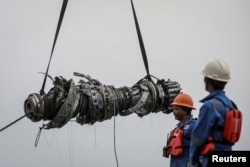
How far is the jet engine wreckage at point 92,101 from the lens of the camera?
139 inches

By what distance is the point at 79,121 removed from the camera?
387cm

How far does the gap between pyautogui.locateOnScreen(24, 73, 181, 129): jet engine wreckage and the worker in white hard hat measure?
148cm

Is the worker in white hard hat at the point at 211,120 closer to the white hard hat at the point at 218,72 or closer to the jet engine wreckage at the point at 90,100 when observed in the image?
the white hard hat at the point at 218,72

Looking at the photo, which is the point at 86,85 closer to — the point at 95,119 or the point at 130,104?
the point at 95,119

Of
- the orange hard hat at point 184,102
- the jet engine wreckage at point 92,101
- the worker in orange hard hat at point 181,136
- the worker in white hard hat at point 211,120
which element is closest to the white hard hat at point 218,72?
the worker in white hard hat at point 211,120

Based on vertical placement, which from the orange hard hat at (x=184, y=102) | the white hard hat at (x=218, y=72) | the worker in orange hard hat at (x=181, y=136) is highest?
the white hard hat at (x=218, y=72)

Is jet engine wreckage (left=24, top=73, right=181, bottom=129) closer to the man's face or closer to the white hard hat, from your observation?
the man's face

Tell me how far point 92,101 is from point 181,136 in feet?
2.94

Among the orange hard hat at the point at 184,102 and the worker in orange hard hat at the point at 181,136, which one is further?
the orange hard hat at the point at 184,102

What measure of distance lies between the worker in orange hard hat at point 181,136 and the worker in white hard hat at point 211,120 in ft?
2.88

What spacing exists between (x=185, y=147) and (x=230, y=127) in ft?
3.56

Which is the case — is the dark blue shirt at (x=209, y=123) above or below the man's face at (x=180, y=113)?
above

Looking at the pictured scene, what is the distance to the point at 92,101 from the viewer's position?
12.2 ft

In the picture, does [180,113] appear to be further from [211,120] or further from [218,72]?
[211,120]
